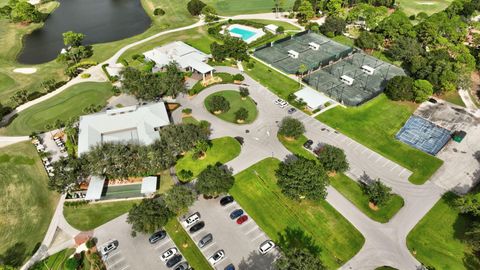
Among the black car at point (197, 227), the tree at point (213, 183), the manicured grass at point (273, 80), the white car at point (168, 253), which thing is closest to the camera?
the white car at point (168, 253)

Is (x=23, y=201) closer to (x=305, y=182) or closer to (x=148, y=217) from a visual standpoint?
(x=148, y=217)

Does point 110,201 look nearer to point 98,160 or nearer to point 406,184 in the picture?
point 98,160

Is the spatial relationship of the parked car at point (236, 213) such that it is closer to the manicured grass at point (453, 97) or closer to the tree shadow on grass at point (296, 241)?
the tree shadow on grass at point (296, 241)

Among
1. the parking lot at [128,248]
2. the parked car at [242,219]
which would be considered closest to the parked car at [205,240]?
the parking lot at [128,248]

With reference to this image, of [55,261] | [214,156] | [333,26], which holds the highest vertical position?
[333,26]

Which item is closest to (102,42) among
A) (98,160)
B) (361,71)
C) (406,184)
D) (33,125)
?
(33,125)

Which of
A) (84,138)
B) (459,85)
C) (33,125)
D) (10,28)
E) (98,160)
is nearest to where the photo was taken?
(98,160)

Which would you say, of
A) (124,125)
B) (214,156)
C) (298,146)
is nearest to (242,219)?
(214,156)
